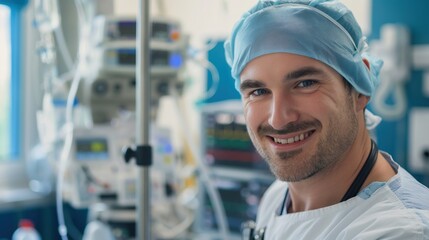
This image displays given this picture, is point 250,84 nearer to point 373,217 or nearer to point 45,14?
point 373,217

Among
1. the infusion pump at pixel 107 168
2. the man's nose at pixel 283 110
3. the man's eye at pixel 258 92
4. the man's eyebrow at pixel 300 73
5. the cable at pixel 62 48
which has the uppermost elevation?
the cable at pixel 62 48

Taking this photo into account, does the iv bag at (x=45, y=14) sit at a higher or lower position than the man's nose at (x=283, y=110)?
higher

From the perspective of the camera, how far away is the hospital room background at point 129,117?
101 inches

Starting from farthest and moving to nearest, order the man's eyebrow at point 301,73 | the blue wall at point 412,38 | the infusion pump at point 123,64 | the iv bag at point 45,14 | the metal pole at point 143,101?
the blue wall at point 412,38 < the infusion pump at point 123,64 < the iv bag at point 45,14 < the metal pole at point 143,101 < the man's eyebrow at point 301,73

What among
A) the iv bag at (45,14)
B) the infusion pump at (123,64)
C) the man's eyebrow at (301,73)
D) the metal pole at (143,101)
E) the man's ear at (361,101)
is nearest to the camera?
the man's eyebrow at (301,73)

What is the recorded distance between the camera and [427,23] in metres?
2.87

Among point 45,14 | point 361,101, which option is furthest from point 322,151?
point 45,14

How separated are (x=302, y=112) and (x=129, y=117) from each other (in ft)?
5.03

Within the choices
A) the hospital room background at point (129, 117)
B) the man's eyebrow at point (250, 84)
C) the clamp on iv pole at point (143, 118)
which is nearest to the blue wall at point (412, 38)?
the hospital room background at point (129, 117)

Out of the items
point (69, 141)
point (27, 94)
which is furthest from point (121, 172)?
point (27, 94)

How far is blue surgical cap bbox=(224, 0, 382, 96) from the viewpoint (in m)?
1.37

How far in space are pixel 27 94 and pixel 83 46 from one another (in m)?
1.17

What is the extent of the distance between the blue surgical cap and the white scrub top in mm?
270

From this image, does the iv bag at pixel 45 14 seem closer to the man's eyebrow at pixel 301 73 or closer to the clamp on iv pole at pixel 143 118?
the clamp on iv pole at pixel 143 118
